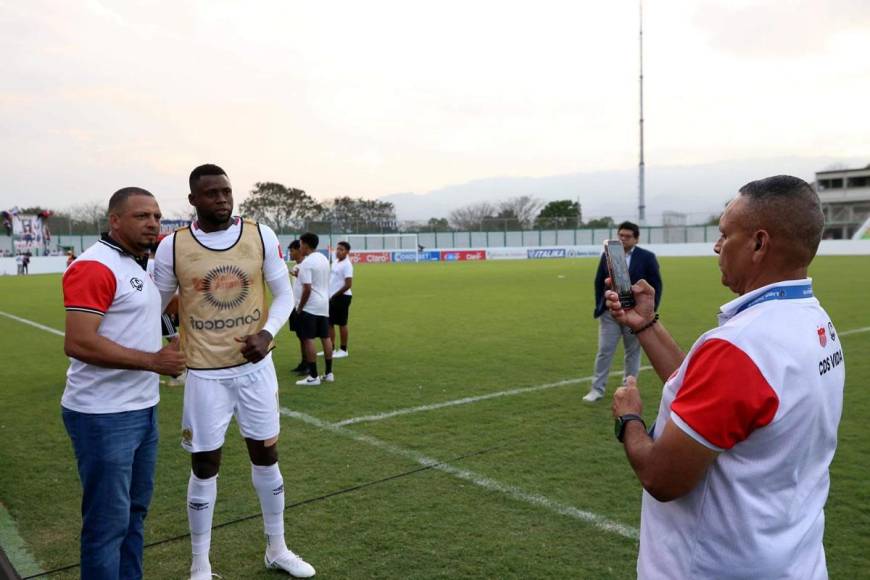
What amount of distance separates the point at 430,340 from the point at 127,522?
363 inches

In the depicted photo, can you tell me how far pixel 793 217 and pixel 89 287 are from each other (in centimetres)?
291

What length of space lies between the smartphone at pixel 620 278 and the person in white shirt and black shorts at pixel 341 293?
7949mm

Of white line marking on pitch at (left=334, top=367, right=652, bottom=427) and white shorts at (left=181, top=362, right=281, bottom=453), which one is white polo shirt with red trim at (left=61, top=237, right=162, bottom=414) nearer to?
white shorts at (left=181, top=362, right=281, bottom=453)

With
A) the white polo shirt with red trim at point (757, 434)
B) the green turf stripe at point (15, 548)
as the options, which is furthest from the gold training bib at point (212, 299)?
the white polo shirt with red trim at point (757, 434)

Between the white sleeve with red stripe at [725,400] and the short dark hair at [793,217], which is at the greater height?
the short dark hair at [793,217]

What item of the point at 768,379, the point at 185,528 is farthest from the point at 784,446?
the point at 185,528

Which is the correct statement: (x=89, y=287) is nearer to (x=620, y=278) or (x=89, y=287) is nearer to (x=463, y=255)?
(x=620, y=278)

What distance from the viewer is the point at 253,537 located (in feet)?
14.1

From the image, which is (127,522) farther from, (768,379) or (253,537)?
(768,379)

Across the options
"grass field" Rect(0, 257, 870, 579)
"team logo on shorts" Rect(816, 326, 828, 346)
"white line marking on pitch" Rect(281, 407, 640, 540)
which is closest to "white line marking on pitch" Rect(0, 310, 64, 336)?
"grass field" Rect(0, 257, 870, 579)

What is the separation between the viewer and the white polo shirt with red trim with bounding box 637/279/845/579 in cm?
159

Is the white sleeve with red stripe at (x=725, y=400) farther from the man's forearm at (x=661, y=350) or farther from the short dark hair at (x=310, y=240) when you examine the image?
the short dark hair at (x=310, y=240)

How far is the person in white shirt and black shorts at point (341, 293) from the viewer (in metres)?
10.6

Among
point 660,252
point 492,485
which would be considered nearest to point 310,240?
point 492,485
